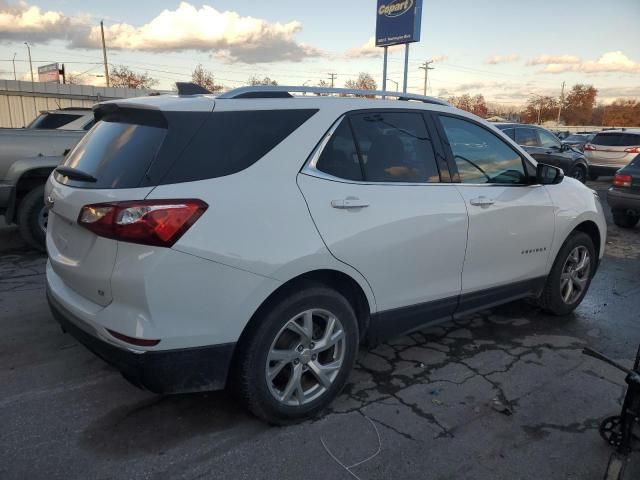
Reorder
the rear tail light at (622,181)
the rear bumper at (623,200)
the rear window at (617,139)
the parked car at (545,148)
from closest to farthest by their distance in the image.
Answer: the rear bumper at (623,200) → the rear tail light at (622,181) → the parked car at (545,148) → the rear window at (617,139)

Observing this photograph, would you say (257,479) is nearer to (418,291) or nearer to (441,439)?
(441,439)

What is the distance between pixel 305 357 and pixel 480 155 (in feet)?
6.63

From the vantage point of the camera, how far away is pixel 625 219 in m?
9.10

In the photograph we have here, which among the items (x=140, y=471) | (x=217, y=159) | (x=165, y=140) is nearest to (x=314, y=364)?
(x=140, y=471)

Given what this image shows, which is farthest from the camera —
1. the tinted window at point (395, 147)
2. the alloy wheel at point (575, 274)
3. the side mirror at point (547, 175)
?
the alloy wheel at point (575, 274)

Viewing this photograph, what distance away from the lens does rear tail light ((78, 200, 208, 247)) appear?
2.29 m

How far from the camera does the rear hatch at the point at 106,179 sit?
7.87 feet

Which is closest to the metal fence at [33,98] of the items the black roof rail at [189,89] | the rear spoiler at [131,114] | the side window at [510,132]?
the side window at [510,132]

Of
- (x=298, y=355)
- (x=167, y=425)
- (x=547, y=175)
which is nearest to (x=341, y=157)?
(x=298, y=355)

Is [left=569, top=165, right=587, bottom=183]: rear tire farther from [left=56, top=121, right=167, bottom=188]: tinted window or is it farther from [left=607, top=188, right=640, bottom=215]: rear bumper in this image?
[left=56, top=121, right=167, bottom=188]: tinted window

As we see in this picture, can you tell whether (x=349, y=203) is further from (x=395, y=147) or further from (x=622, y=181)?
(x=622, y=181)

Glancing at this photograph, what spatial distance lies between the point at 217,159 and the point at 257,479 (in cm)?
155

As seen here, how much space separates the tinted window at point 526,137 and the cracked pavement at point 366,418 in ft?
32.5

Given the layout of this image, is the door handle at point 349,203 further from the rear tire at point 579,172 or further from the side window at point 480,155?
the rear tire at point 579,172
